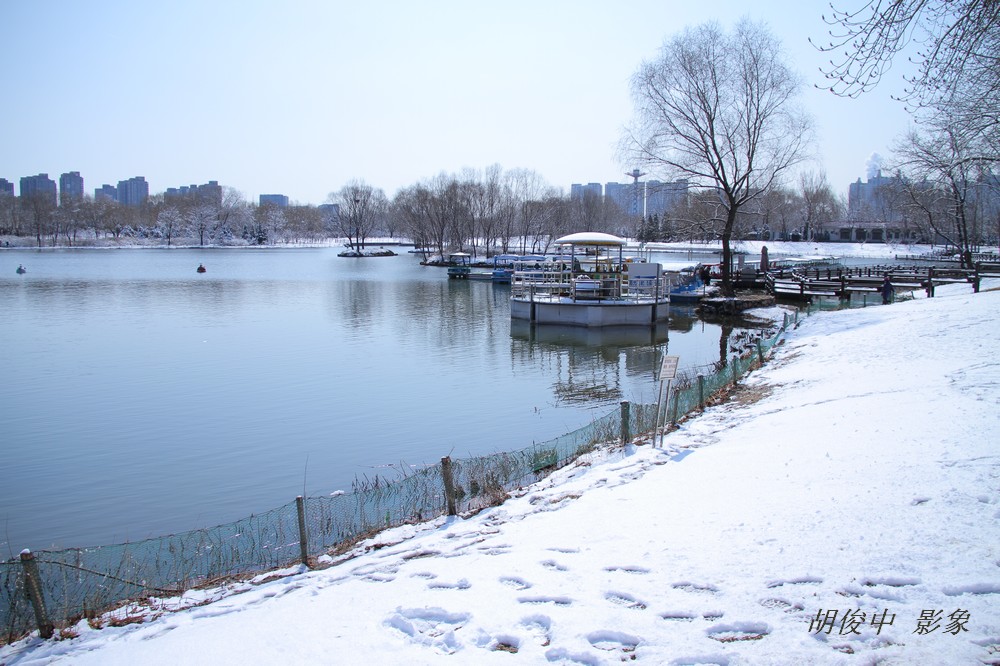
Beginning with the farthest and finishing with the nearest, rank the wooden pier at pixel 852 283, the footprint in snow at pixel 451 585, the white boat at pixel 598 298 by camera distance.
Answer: the wooden pier at pixel 852 283, the white boat at pixel 598 298, the footprint in snow at pixel 451 585

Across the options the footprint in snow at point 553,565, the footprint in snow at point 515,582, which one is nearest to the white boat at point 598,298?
the footprint in snow at point 553,565

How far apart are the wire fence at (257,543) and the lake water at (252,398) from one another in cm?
190

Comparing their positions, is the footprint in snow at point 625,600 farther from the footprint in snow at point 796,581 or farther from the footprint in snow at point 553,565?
the footprint in snow at point 796,581

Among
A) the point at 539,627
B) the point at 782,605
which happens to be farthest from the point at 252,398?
the point at 782,605

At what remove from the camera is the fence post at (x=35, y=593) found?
19.9 ft

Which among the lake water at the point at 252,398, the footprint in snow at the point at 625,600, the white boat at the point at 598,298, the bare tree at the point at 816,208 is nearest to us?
the footprint in snow at the point at 625,600

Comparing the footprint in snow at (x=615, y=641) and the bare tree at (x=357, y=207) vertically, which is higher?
the bare tree at (x=357, y=207)

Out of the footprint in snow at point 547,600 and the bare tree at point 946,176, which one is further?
the bare tree at point 946,176

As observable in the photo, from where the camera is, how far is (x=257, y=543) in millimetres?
8781

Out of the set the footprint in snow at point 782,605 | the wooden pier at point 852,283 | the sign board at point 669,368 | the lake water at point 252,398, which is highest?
the wooden pier at point 852,283

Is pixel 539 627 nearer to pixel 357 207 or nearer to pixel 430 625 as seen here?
pixel 430 625

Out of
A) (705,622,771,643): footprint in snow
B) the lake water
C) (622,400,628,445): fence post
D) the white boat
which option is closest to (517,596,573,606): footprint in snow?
(705,622,771,643): footprint in snow

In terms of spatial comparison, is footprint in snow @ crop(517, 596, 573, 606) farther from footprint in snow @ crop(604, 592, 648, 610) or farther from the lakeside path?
footprint in snow @ crop(604, 592, 648, 610)

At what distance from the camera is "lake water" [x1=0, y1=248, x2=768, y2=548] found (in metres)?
11.6
